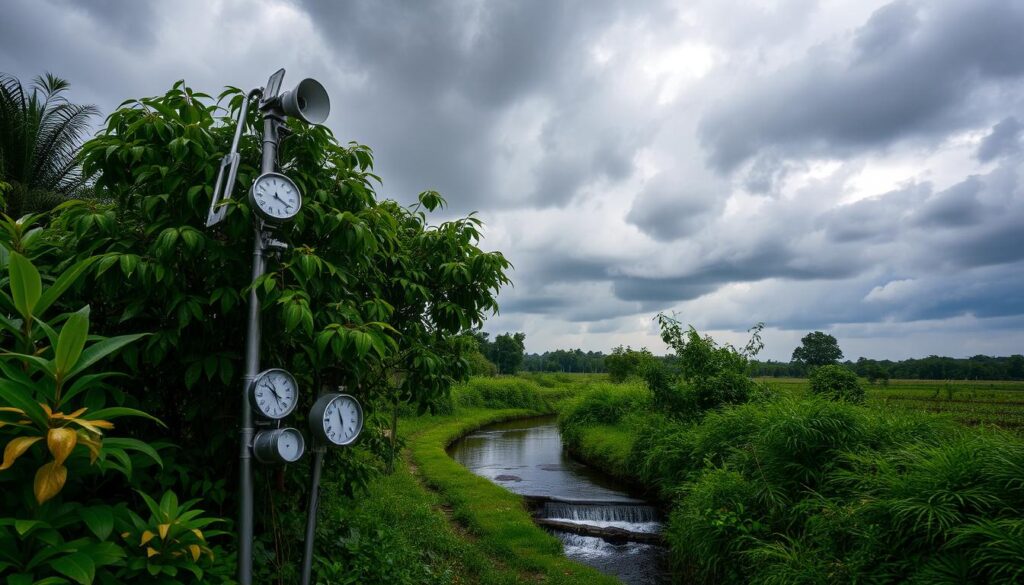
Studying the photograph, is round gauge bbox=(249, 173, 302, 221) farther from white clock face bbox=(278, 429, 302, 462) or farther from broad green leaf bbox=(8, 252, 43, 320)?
white clock face bbox=(278, 429, 302, 462)

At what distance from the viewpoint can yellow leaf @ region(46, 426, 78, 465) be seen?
1819 mm

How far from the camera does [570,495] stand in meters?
11.6

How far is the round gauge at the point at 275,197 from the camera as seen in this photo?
3027 mm

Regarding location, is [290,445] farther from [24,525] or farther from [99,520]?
[24,525]

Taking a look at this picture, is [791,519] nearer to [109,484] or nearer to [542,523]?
[542,523]

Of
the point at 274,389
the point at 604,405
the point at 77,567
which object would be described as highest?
the point at 274,389

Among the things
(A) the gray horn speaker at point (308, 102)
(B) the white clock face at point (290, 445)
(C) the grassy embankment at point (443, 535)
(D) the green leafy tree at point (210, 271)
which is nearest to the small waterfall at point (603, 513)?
(C) the grassy embankment at point (443, 535)

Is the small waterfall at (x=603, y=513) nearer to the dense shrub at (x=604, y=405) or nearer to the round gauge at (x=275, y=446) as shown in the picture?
the dense shrub at (x=604, y=405)

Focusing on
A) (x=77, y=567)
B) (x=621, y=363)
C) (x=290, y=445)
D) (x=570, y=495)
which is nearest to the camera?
(x=77, y=567)

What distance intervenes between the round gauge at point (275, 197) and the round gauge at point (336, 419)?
46.0 inches

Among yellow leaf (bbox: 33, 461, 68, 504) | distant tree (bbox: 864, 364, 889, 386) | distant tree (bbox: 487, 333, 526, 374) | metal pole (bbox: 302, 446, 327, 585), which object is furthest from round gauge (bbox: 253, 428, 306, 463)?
distant tree (bbox: 487, 333, 526, 374)

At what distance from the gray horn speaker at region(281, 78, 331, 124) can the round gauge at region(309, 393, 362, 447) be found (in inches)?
71.8

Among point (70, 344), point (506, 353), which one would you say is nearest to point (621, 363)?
point (70, 344)

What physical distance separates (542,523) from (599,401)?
846 centimetres
